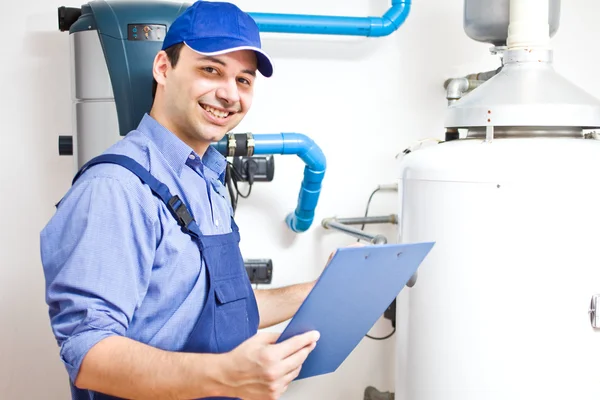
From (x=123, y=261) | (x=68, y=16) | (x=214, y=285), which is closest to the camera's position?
(x=123, y=261)

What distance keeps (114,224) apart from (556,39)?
Answer: 5.97 ft

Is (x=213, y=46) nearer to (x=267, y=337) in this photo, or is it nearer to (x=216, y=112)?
(x=216, y=112)

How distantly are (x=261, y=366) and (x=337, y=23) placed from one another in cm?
133

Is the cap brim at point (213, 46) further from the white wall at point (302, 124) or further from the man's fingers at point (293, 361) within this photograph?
the white wall at point (302, 124)

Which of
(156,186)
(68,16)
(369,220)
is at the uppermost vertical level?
(68,16)

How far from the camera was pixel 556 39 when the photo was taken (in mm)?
2195

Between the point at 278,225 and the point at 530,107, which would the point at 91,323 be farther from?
the point at 278,225

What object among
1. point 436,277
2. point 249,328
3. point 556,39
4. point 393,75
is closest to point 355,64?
point 393,75

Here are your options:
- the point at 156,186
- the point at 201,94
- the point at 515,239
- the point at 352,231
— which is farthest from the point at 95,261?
the point at 352,231

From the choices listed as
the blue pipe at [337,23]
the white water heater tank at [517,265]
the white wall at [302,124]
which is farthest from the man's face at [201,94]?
the white wall at [302,124]

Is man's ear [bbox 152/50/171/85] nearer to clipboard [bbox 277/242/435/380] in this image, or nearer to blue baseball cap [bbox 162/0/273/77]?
blue baseball cap [bbox 162/0/273/77]

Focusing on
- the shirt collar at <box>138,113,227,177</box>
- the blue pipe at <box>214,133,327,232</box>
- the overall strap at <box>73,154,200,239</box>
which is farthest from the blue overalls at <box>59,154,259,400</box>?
the blue pipe at <box>214,133,327,232</box>

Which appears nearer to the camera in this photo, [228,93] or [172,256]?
[172,256]

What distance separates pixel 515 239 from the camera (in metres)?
1.29
